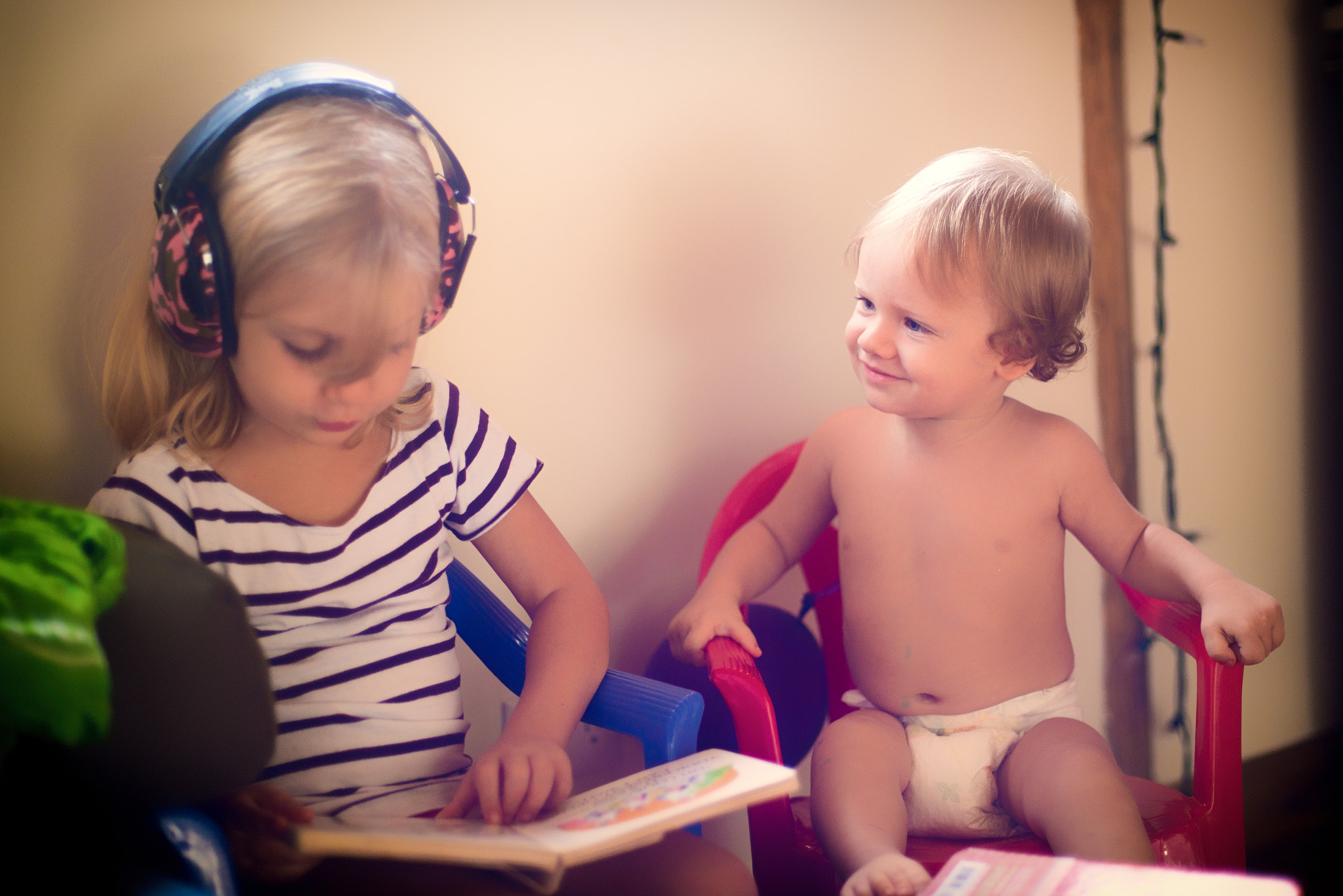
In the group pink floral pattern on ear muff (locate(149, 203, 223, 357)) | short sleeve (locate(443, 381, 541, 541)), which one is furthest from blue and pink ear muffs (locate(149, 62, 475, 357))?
short sleeve (locate(443, 381, 541, 541))

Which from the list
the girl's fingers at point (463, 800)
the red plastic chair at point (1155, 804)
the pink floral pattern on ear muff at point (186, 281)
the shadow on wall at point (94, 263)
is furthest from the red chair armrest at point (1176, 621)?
the shadow on wall at point (94, 263)

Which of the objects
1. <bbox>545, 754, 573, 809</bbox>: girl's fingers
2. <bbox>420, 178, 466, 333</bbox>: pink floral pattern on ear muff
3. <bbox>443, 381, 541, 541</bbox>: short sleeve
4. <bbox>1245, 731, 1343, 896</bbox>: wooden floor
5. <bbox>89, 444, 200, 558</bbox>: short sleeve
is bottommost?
<bbox>1245, 731, 1343, 896</bbox>: wooden floor

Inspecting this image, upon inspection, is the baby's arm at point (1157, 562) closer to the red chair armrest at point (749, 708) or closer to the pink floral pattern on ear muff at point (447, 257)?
the red chair armrest at point (749, 708)

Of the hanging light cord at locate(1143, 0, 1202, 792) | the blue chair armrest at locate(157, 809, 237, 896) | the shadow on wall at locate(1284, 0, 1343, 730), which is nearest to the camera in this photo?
the blue chair armrest at locate(157, 809, 237, 896)

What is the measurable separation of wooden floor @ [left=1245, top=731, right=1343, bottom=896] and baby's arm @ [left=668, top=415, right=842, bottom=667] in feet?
2.90

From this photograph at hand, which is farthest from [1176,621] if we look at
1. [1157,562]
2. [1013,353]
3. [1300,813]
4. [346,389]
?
[1300,813]

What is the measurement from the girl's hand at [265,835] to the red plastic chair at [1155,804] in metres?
0.39

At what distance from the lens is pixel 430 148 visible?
0.98 meters

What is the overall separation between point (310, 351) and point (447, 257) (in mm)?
144

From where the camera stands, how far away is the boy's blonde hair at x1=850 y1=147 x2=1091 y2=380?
887 mm

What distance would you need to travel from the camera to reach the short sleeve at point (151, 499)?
727 millimetres

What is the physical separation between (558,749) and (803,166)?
2.68ft

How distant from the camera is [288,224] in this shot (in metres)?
0.67

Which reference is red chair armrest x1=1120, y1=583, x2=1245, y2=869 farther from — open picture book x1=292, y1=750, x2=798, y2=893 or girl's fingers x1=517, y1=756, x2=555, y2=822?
girl's fingers x1=517, y1=756, x2=555, y2=822
